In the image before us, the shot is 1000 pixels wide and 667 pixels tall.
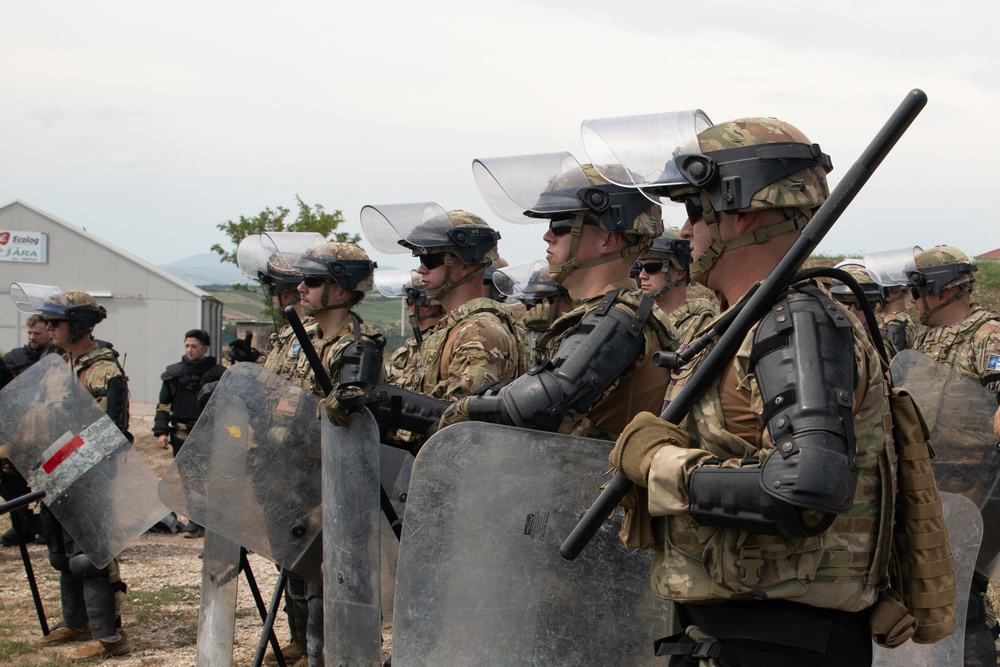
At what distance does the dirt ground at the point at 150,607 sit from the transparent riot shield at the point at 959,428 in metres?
4.19

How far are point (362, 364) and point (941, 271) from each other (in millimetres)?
3726

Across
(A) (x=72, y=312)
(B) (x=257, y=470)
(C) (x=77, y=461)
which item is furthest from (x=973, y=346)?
(A) (x=72, y=312)

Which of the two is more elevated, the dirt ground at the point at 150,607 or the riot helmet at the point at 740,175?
the riot helmet at the point at 740,175

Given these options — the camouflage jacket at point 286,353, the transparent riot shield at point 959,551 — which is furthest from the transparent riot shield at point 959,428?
the camouflage jacket at point 286,353

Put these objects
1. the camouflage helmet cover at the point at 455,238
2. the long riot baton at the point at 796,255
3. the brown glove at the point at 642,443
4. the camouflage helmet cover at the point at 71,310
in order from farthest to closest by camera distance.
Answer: the camouflage helmet cover at the point at 71,310 → the camouflage helmet cover at the point at 455,238 → the brown glove at the point at 642,443 → the long riot baton at the point at 796,255

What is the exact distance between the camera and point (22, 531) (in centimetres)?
724

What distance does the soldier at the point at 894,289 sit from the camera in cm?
702

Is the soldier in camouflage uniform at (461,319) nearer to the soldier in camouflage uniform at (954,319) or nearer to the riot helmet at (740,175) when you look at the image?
the riot helmet at (740,175)

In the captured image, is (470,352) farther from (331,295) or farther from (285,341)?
(285,341)

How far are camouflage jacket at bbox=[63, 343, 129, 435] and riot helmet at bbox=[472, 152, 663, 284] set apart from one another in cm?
435

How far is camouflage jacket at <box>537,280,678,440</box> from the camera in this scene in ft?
10.7

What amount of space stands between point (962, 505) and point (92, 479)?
4.77 metres

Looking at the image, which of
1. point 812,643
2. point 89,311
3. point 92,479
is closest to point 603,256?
point 812,643

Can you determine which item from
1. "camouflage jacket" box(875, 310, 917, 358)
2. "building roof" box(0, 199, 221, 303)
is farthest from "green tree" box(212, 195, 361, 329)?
"camouflage jacket" box(875, 310, 917, 358)
